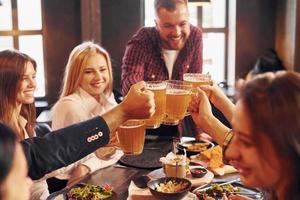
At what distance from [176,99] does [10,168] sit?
3.99 ft

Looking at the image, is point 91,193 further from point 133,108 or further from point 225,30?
point 225,30

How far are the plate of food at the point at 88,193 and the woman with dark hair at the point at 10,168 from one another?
0.96 metres

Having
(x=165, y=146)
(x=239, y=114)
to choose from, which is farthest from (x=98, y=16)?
(x=239, y=114)

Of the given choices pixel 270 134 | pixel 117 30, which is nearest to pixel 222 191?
pixel 270 134

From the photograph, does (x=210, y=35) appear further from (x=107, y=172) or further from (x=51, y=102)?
(x=107, y=172)

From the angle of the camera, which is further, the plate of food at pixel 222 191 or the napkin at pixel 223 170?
the napkin at pixel 223 170

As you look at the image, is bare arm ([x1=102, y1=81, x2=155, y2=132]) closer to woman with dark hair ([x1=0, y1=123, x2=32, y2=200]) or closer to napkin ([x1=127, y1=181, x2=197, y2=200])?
napkin ([x1=127, y1=181, x2=197, y2=200])

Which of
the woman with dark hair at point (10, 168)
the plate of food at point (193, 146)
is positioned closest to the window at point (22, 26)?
the plate of food at point (193, 146)

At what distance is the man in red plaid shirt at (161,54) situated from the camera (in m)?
3.46

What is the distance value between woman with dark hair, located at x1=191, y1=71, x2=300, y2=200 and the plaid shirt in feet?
7.07

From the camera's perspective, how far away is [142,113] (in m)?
1.94

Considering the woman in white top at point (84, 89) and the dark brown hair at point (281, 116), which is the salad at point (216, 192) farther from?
the woman in white top at point (84, 89)

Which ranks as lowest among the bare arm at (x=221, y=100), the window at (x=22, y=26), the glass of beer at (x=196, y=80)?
the bare arm at (x=221, y=100)

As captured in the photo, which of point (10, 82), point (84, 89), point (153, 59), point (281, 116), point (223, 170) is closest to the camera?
point (281, 116)
